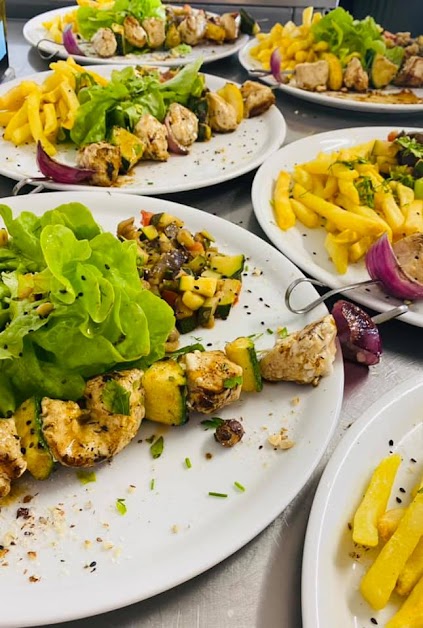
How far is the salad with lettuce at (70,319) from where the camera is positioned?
1323 mm

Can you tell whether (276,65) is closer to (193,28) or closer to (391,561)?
(193,28)

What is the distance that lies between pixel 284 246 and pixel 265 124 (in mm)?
1120

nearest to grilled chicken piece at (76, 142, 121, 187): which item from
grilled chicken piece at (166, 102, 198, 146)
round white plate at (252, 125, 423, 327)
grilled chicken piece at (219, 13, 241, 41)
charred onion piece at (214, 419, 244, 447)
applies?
grilled chicken piece at (166, 102, 198, 146)

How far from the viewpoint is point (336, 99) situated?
3271 millimetres

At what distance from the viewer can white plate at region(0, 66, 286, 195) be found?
7.66 feet

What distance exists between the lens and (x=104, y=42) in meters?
3.56

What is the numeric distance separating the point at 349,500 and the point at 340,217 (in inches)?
44.4

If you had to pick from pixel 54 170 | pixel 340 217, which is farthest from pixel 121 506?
pixel 54 170

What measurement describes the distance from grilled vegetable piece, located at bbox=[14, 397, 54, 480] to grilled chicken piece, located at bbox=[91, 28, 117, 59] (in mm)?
2887

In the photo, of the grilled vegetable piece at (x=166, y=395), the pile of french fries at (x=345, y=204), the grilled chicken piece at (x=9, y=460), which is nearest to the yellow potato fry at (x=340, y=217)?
the pile of french fries at (x=345, y=204)

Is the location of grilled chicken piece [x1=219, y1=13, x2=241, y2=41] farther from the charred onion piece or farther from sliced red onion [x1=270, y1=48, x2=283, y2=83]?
the charred onion piece

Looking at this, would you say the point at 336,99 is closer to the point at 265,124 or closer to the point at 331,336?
the point at 265,124

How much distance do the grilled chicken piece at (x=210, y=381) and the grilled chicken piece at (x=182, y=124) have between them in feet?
4.83

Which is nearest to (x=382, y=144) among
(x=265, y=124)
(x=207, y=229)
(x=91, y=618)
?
(x=265, y=124)
